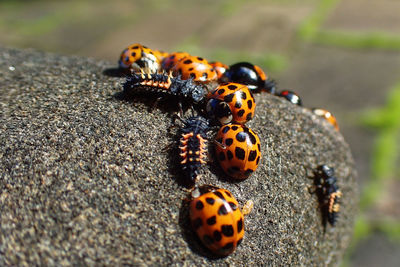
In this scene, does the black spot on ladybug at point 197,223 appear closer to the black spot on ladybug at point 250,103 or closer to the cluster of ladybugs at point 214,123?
the cluster of ladybugs at point 214,123

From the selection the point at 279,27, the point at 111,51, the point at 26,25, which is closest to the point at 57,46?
the point at 111,51

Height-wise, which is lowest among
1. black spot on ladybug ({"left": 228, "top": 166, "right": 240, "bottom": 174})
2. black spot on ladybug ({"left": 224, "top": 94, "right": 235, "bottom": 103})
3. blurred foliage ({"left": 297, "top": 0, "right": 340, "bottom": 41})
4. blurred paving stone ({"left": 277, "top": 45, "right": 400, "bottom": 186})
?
black spot on ladybug ({"left": 228, "top": 166, "right": 240, "bottom": 174})

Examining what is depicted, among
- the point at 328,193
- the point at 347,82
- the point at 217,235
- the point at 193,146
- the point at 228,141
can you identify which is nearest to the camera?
the point at 217,235

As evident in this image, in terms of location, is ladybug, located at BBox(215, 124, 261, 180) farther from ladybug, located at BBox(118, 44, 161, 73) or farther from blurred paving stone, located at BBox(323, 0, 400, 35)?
blurred paving stone, located at BBox(323, 0, 400, 35)

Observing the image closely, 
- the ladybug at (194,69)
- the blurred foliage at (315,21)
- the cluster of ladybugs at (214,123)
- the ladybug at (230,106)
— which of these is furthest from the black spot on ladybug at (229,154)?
the blurred foliage at (315,21)

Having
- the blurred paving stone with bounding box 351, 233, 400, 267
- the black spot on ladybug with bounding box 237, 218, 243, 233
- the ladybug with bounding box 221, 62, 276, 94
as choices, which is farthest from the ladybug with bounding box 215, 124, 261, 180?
the blurred paving stone with bounding box 351, 233, 400, 267

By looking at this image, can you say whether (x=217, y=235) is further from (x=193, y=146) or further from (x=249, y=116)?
(x=249, y=116)

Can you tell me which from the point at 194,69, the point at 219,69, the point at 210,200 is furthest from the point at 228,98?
the point at 210,200
